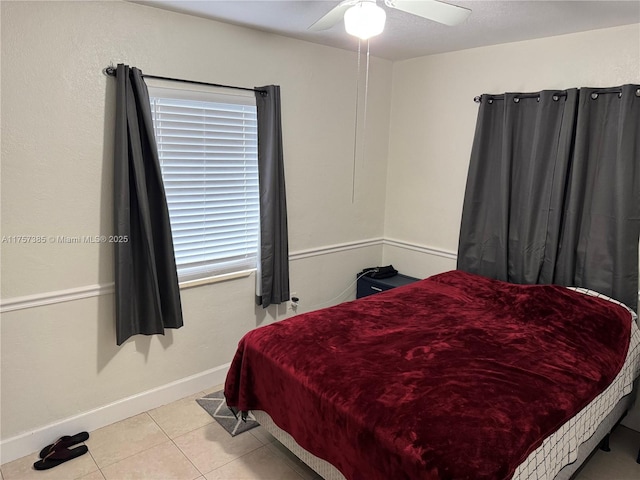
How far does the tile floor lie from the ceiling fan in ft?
7.10

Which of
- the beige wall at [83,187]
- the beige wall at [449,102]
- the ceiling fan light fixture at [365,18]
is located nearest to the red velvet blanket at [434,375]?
the beige wall at [83,187]

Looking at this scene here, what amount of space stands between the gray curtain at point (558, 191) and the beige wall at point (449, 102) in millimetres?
153

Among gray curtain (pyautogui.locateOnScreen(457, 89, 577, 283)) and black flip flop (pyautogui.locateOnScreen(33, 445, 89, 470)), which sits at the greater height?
gray curtain (pyautogui.locateOnScreen(457, 89, 577, 283))

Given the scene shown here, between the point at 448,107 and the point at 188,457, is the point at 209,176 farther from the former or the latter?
the point at 448,107

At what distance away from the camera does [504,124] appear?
10.4 ft

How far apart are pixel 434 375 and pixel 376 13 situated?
1.57m

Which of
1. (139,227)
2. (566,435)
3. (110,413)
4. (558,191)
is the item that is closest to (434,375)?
(566,435)

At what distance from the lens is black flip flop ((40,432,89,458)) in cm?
243

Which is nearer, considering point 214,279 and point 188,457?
point 188,457

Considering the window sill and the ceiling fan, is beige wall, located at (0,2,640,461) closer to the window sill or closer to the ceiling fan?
the window sill

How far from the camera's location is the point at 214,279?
10.1 ft

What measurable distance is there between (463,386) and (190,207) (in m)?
1.95

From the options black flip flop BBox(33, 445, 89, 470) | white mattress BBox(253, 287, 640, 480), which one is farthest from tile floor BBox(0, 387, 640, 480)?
white mattress BBox(253, 287, 640, 480)

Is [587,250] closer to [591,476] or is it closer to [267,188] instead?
[591,476]
